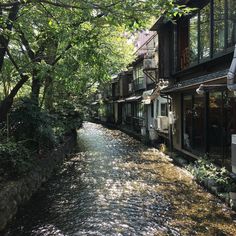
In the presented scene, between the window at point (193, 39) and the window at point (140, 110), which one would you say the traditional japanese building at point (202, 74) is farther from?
the window at point (140, 110)

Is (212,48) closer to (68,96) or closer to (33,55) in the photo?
(33,55)

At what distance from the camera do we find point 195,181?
383 inches

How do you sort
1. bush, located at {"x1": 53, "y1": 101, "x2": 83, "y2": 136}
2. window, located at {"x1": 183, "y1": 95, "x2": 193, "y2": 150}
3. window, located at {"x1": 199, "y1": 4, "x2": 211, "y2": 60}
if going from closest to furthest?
1. window, located at {"x1": 199, "y1": 4, "x2": 211, "y2": 60}
2. window, located at {"x1": 183, "y1": 95, "x2": 193, "y2": 150}
3. bush, located at {"x1": 53, "y1": 101, "x2": 83, "y2": 136}

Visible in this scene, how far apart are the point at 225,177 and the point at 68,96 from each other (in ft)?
59.0

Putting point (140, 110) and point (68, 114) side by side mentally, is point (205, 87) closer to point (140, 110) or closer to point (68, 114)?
point (68, 114)

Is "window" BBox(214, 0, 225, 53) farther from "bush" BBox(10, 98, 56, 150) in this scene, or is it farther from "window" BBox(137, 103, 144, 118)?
"window" BBox(137, 103, 144, 118)

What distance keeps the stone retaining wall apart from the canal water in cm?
22

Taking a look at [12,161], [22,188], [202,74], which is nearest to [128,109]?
[202,74]

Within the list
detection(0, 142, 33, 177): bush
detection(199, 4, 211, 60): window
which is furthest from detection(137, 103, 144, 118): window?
detection(0, 142, 33, 177): bush

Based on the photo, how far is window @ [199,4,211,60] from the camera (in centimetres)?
1101

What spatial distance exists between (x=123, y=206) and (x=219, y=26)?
6891mm

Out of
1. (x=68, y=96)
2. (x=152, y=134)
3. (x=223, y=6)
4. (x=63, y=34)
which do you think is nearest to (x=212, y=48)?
(x=223, y=6)

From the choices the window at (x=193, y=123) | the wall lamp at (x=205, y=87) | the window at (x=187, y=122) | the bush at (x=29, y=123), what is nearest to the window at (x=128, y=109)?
the window at (x=187, y=122)

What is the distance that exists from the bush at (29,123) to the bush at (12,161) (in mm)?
1730
